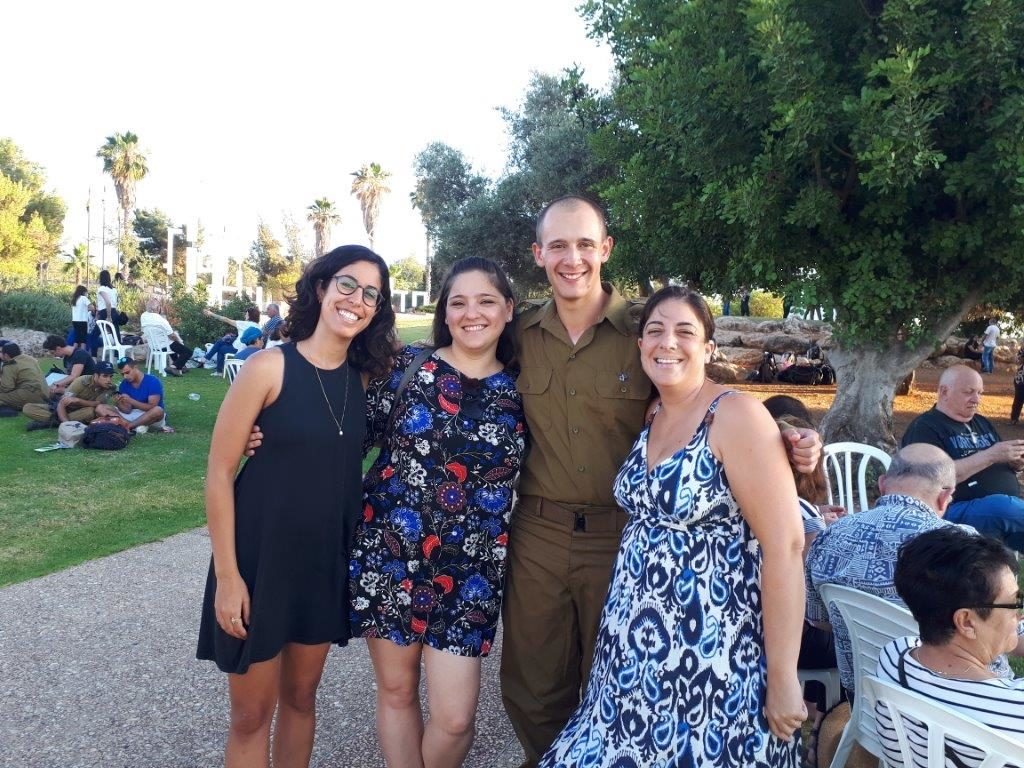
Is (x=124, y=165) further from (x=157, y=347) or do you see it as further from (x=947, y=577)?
(x=947, y=577)

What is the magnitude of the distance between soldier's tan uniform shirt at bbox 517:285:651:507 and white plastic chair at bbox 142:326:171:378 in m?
15.9

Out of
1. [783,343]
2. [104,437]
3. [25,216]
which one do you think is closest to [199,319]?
[104,437]

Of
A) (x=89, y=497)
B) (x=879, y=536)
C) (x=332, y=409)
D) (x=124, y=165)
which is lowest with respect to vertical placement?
(x=89, y=497)

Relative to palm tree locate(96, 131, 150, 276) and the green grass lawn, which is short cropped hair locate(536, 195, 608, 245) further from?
palm tree locate(96, 131, 150, 276)

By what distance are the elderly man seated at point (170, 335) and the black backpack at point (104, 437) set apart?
7639 millimetres

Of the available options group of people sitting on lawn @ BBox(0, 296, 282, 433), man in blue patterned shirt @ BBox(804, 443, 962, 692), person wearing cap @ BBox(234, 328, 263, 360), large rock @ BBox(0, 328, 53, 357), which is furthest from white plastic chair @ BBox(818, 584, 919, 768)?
large rock @ BBox(0, 328, 53, 357)

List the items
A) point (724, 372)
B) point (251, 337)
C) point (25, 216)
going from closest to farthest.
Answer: point (251, 337)
point (724, 372)
point (25, 216)

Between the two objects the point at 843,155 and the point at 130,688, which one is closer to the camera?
the point at 130,688

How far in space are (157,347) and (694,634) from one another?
17.0 meters

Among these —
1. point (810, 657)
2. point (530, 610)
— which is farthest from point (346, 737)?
point (810, 657)

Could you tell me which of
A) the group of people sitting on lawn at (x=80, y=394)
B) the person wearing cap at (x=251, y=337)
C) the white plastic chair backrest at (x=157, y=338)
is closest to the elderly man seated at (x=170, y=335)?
the white plastic chair backrest at (x=157, y=338)

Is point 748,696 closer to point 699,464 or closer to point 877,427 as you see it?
point 699,464

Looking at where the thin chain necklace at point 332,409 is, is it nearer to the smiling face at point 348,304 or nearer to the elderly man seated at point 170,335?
the smiling face at point 348,304

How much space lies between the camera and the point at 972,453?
5555 mm
